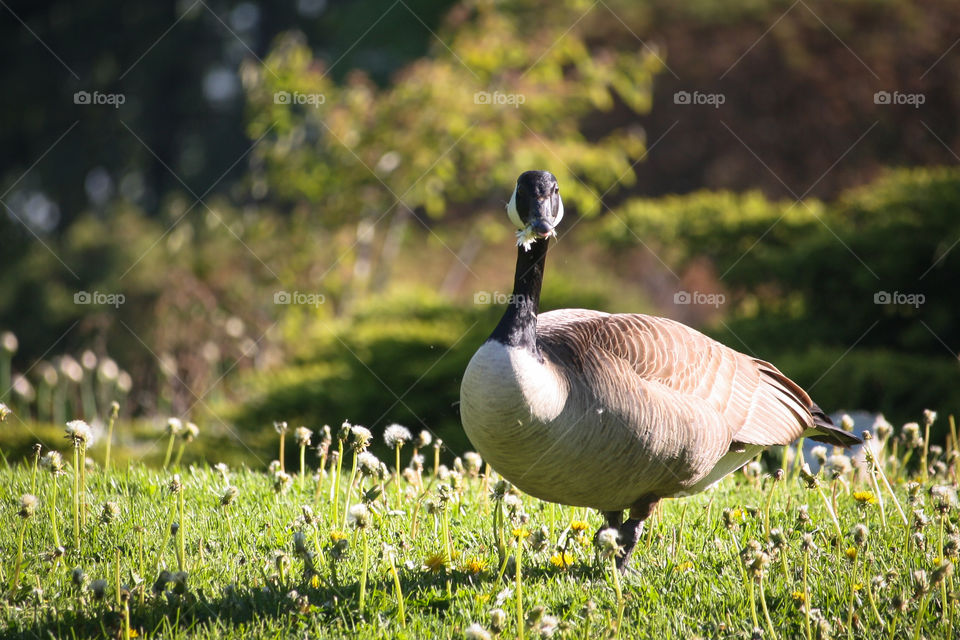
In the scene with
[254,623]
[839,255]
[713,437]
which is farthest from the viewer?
[839,255]

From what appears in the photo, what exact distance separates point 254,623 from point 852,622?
215 centimetres

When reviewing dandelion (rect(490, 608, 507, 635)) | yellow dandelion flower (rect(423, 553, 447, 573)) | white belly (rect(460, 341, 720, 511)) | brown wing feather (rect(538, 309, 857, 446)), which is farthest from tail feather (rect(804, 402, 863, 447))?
dandelion (rect(490, 608, 507, 635))

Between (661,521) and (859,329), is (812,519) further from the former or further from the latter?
(859,329)

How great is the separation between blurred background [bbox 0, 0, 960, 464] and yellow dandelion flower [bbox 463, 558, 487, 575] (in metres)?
3.53

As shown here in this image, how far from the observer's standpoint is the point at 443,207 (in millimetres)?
→ 13102

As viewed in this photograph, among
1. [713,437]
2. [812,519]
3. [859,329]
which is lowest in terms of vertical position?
[812,519]

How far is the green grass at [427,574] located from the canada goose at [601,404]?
11.7 inches

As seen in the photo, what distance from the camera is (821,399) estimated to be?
725cm

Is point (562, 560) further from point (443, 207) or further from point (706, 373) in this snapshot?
point (443, 207)

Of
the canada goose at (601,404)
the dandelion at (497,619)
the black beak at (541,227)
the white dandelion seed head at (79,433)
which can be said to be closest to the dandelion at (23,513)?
the white dandelion seed head at (79,433)

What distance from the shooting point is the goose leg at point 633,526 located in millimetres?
3811

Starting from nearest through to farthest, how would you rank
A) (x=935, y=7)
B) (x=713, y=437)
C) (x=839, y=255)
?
(x=713, y=437), (x=839, y=255), (x=935, y=7)

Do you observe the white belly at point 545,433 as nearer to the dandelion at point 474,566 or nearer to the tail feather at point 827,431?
the dandelion at point 474,566

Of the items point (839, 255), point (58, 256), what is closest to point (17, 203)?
point (58, 256)
